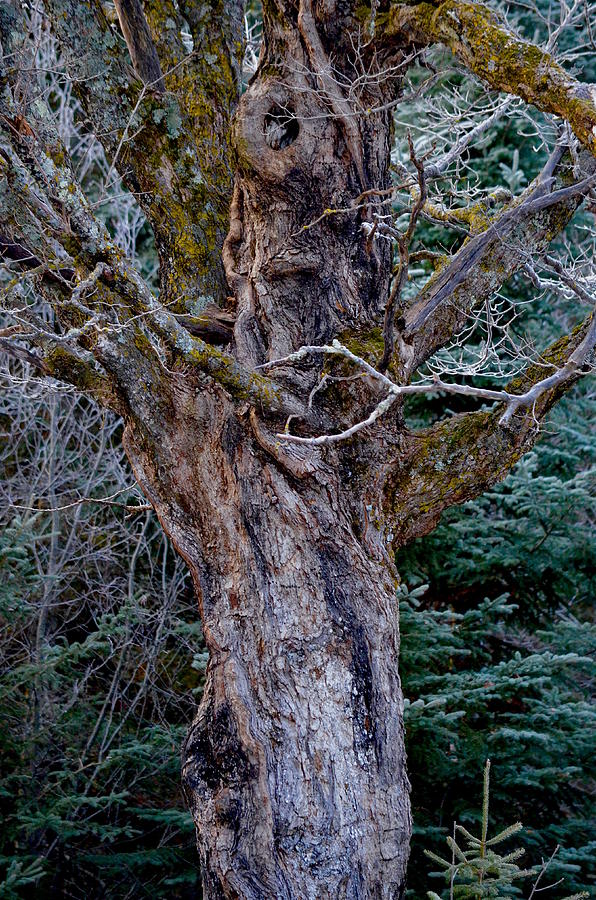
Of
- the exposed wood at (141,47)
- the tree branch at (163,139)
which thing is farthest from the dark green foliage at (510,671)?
the exposed wood at (141,47)

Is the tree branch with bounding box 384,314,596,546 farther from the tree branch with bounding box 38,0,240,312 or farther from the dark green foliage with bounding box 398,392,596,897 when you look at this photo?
the dark green foliage with bounding box 398,392,596,897

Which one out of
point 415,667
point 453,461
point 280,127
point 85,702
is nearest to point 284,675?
point 453,461

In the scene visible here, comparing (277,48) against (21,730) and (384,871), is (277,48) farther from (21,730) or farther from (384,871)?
(21,730)

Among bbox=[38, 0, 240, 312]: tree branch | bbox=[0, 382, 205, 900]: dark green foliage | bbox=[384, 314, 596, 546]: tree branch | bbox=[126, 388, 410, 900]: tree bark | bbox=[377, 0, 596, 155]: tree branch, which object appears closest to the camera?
bbox=[377, 0, 596, 155]: tree branch

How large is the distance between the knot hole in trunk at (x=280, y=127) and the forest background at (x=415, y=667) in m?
0.90

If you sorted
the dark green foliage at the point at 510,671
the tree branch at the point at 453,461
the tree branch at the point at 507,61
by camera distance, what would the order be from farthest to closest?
the dark green foliage at the point at 510,671, the tree branch at the point at 453,461, the tree branch at the point at 507,61

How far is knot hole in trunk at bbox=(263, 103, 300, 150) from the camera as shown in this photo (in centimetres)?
330

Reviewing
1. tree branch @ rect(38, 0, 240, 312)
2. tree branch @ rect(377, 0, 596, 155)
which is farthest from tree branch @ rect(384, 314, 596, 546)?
tree branch @ rect(38, 0, 240, 312)

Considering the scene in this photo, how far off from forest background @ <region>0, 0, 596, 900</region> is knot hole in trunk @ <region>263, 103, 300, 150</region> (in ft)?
2.94

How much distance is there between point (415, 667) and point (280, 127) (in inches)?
131

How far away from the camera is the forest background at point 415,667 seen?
4.66 metres

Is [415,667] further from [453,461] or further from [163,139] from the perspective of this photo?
[163,139]

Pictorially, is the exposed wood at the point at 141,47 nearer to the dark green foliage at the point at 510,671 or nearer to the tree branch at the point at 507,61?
the tree branch at the point at 507,61

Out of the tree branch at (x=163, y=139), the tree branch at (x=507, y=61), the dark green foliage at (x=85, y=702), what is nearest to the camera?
the tree branch at (x=507, y=61)
